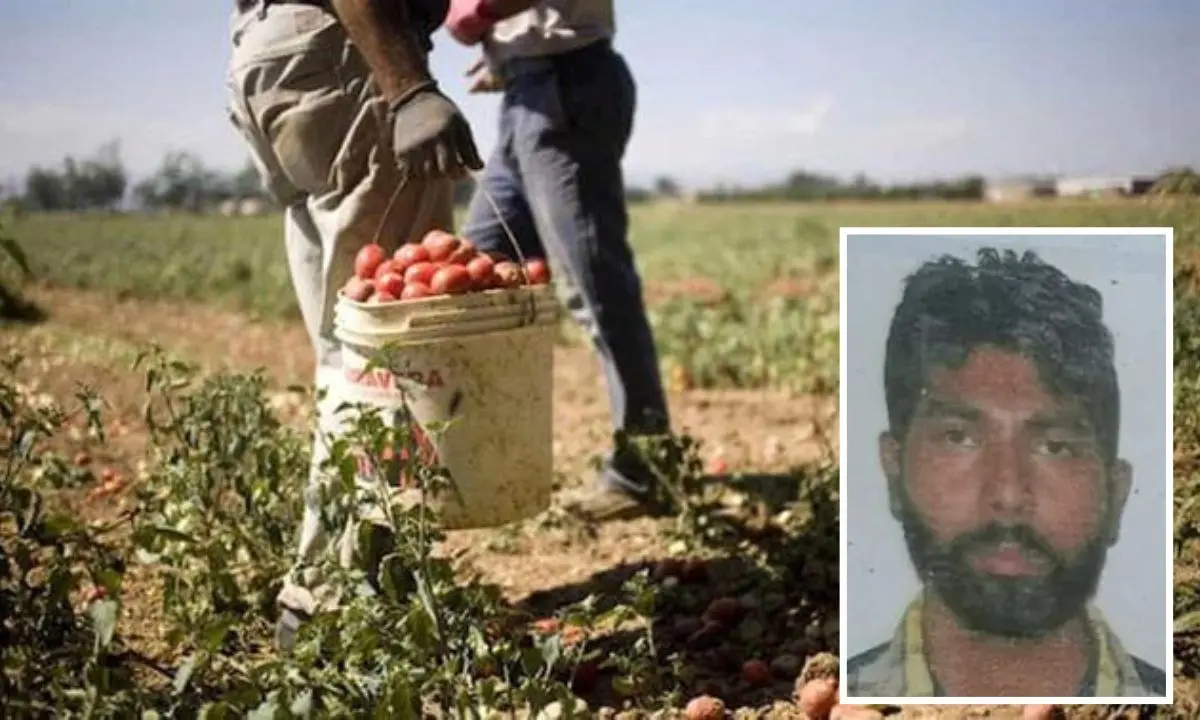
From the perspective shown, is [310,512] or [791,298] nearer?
[310,512]

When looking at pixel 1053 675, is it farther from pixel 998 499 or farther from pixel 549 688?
pixel 549 688

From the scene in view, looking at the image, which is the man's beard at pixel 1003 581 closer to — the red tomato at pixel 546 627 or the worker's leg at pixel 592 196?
the red tomato at pixel 546 627

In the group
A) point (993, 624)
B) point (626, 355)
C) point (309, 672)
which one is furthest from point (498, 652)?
point (626, 355)

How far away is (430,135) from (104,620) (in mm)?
1018

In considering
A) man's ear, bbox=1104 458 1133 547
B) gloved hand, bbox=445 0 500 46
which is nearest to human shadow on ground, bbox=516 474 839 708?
man's ear, bbox=1104 458 1133 547

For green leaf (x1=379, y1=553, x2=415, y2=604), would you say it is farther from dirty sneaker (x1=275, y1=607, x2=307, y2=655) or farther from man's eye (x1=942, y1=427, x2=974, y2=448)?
man's eye (x1=942, y1=427, x2=974, y2=448)

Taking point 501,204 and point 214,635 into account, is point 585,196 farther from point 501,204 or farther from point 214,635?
point 214,635

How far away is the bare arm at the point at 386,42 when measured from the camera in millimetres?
2352

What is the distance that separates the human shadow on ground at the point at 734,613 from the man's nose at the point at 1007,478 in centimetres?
47

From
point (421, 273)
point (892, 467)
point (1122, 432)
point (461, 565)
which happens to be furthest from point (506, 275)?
point (1122, 432)

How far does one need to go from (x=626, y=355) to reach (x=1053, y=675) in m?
1.38

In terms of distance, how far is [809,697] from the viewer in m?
2.18

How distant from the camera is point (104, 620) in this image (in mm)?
1667

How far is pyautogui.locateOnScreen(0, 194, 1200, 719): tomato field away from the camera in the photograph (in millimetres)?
1834
